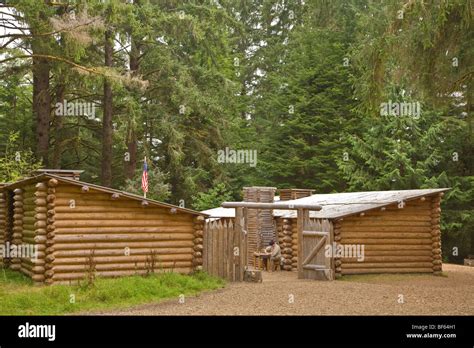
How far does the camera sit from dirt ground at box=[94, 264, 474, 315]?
14219mm

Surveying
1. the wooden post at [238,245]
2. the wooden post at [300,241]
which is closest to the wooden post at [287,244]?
the wooden post at [300,241]

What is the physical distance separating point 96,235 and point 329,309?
6926 millimetres

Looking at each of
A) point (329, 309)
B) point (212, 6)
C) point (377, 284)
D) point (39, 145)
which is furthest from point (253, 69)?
point (329, 309)

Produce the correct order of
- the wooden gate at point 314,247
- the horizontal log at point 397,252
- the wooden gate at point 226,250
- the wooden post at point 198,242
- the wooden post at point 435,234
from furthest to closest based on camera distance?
the wooden post at point 435,234 → the horizontal log at point 397,252 → the wooden gate at point 314,247 → the wooden gate at point 226,250 → the wooden post at point 198,242

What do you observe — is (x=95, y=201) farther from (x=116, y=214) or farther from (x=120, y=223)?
(x=120, y=223)

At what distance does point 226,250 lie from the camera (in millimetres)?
20266

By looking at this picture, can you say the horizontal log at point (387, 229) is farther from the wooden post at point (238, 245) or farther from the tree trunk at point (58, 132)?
the tree trunk at point (58, 132)

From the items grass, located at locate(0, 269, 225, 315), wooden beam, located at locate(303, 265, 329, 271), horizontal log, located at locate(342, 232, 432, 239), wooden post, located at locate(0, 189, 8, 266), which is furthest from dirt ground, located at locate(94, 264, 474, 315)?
wooden post, located at locate(0, 189, 8, 266)

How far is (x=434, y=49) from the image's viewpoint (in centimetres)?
1720

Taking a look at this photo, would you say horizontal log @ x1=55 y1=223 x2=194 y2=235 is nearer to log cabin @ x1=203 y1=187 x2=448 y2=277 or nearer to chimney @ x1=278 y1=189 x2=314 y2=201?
log cabin @ x1=203 y1=187 x2=448 y2=277

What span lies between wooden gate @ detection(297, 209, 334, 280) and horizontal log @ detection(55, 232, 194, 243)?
477cm

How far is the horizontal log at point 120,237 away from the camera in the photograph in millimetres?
16859

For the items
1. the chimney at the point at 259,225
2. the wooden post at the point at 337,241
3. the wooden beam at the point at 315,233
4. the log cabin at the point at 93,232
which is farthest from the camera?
the chimney at the point at 259,225

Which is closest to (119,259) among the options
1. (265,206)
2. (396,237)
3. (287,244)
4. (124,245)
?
(124,245)
